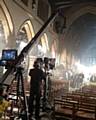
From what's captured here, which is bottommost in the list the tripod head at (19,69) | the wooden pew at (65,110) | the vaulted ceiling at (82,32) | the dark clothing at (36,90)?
the wooden pew at (65,110)

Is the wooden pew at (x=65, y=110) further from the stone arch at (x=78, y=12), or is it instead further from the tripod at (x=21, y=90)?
the stone arch at (x=78, y=12)

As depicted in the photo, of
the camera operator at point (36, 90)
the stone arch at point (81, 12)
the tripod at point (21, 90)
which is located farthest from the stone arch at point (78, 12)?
the tripod at point (21, 90)

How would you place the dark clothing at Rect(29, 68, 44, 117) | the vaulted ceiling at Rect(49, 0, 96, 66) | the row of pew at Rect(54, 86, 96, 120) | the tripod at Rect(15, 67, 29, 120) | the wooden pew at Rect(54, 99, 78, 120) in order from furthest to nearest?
the vaulted ceiling at Rect(49, 0, 96, 66), the dark clothing at Rect(29, 68, 44, 117), the wooden pew at Rect(54, 99, 78, 120), the row of pew at Rect(54, 86, 96, 120), the tripod at Rect(15, 67, 29, 120)

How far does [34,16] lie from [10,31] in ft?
12.9

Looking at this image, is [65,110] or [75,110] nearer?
[75,110]

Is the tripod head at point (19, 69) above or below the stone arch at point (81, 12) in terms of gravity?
below

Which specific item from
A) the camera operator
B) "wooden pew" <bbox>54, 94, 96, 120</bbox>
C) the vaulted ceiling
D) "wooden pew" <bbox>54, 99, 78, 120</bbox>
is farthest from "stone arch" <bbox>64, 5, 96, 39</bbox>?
"wooden pew" <bbox>54, 99, 78, 120</bbox>

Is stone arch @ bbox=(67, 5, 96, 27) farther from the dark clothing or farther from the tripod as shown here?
the tripod

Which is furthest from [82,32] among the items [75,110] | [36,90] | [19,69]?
[19,69]

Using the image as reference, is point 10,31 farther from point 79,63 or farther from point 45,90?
point 79,63

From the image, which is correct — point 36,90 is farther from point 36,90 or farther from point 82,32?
point 82,32

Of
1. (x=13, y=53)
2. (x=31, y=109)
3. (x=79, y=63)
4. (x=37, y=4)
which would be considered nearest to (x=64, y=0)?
(x=37, y=4)

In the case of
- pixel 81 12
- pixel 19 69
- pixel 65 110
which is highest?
pixel 81 12

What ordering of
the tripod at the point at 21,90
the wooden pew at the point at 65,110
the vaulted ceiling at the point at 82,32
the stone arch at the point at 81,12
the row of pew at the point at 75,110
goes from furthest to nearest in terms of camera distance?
the stone arch at the point at 81,12, the vaulted ceiling at the point at 82,32, the wooden pew at the point at 65,110, the row of pew at the point at 75,110, the tripod at the point at 21,90
